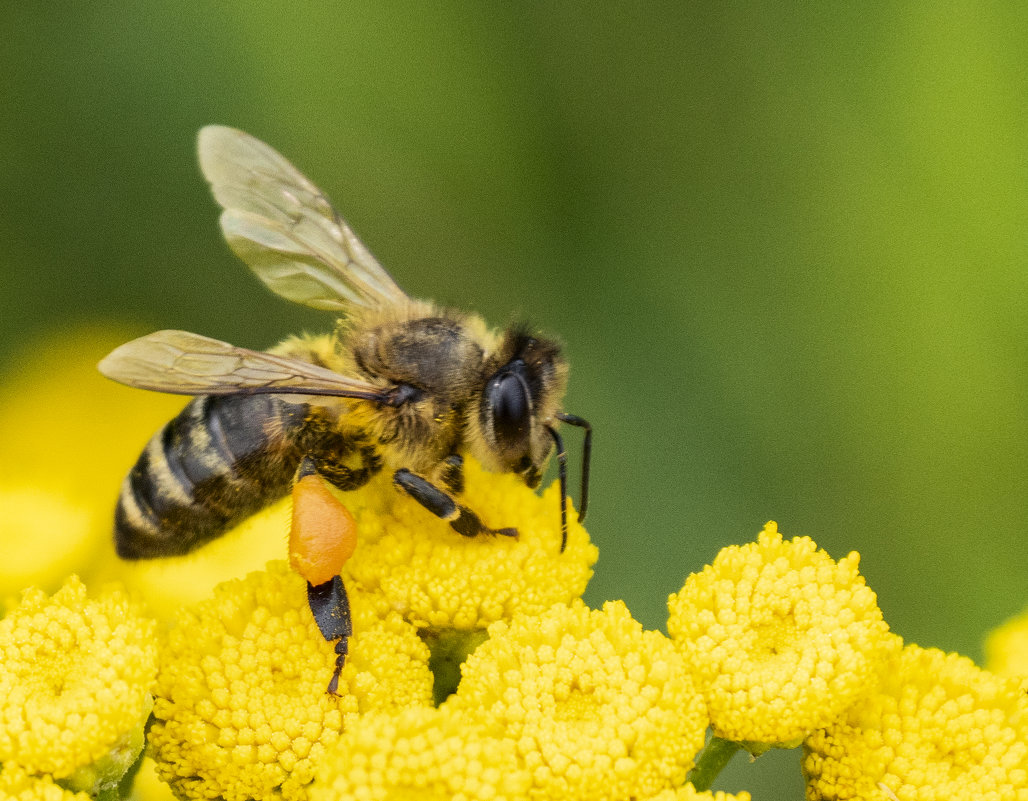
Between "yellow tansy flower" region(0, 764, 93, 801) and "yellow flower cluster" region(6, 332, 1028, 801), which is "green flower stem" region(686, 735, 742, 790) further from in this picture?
"yellow tansy flower" region(0, 764, 93, 801)

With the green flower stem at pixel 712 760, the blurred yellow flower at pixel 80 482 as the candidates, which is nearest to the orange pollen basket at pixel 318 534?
the blurred yellow flower at pixel 80 482

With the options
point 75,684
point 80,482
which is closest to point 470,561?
point 75,684

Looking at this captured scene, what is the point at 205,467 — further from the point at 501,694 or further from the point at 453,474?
the point at 501,694

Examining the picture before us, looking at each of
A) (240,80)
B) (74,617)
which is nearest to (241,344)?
(240,80)

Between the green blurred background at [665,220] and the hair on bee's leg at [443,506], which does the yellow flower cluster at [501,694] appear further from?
the green blurred background at [665,220]

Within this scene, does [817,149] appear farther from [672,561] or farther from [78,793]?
[78,793]
